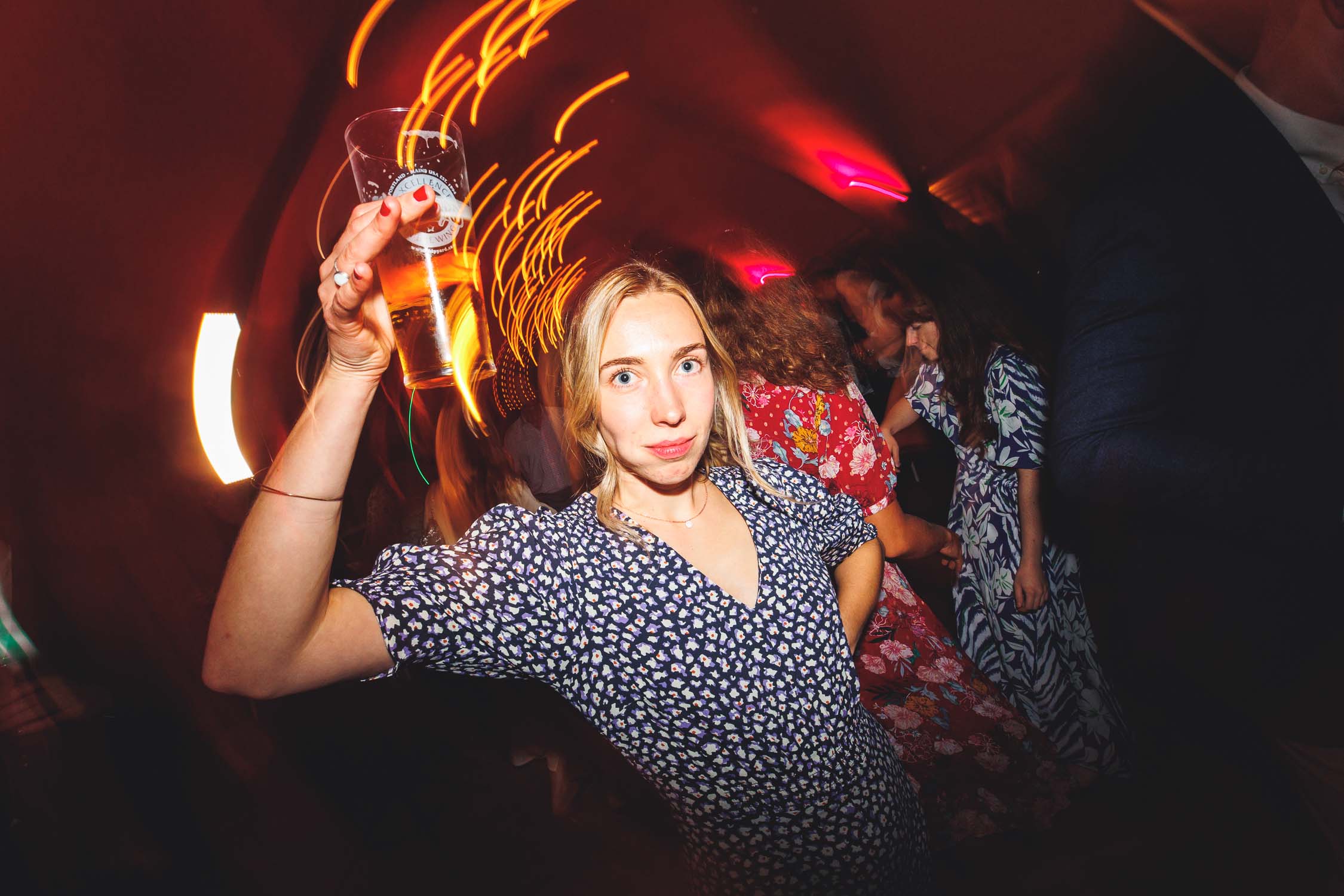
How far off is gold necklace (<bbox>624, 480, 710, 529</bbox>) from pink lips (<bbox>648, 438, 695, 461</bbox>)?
15 cm

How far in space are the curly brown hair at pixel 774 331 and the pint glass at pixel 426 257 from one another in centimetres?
83

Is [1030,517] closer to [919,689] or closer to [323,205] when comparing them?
[919,689]

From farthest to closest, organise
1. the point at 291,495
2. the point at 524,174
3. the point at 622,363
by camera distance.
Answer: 1. the point at 524,174
2. the point at 622,363
3. the point at 291,495

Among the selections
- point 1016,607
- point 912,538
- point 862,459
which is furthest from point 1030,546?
point 862,459

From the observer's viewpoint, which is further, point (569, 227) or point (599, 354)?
point (569, 227)

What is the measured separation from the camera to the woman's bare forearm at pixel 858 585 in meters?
1.38

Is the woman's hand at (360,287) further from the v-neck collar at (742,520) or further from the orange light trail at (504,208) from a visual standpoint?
the v-neck collar at (742,520)

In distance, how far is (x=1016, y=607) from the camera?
1.95 m

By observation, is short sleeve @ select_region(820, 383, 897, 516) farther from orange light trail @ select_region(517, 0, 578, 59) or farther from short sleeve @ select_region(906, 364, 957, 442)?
orange light trail @ select_region(517, 0, 578, 59)

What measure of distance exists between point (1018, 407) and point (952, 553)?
69 centimetres

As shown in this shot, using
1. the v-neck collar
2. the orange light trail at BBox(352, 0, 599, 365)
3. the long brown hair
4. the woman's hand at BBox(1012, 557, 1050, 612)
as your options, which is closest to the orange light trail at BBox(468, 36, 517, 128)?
the orange light trail at BBox(352, 0, 599, 365)

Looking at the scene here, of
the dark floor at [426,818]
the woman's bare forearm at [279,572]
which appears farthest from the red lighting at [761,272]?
the dark floor at [426,818]

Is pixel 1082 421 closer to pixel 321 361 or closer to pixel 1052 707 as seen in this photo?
pixel 321 361

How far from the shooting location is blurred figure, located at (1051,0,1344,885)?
2.49 feet
